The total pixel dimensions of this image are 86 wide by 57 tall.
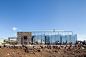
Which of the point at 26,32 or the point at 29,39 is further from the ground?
the point at 26,32

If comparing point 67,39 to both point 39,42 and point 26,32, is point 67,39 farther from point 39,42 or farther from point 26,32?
point 26,32

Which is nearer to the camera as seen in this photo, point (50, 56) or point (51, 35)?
point (50, 56)

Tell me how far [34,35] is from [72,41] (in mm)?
12039

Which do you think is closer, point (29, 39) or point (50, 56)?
point (50, 56)

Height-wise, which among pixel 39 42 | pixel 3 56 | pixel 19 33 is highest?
pixel 19 33

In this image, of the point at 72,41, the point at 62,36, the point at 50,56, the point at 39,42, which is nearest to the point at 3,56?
the point at 50,56

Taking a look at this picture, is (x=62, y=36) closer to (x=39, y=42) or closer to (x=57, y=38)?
(x=57, y=38)

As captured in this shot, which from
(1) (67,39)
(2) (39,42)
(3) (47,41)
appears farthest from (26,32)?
(1) (67,39)

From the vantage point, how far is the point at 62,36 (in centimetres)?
1925

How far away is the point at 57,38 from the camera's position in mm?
19156

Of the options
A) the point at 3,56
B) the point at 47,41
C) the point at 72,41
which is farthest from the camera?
the point at 47,41

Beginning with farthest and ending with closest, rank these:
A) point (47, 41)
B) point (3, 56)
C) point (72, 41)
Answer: point (47, 41)
point (72, 41)
point (3, 56)

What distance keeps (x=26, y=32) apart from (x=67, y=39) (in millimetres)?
13346

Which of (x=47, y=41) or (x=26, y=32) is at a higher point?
(x=26, y=32)
